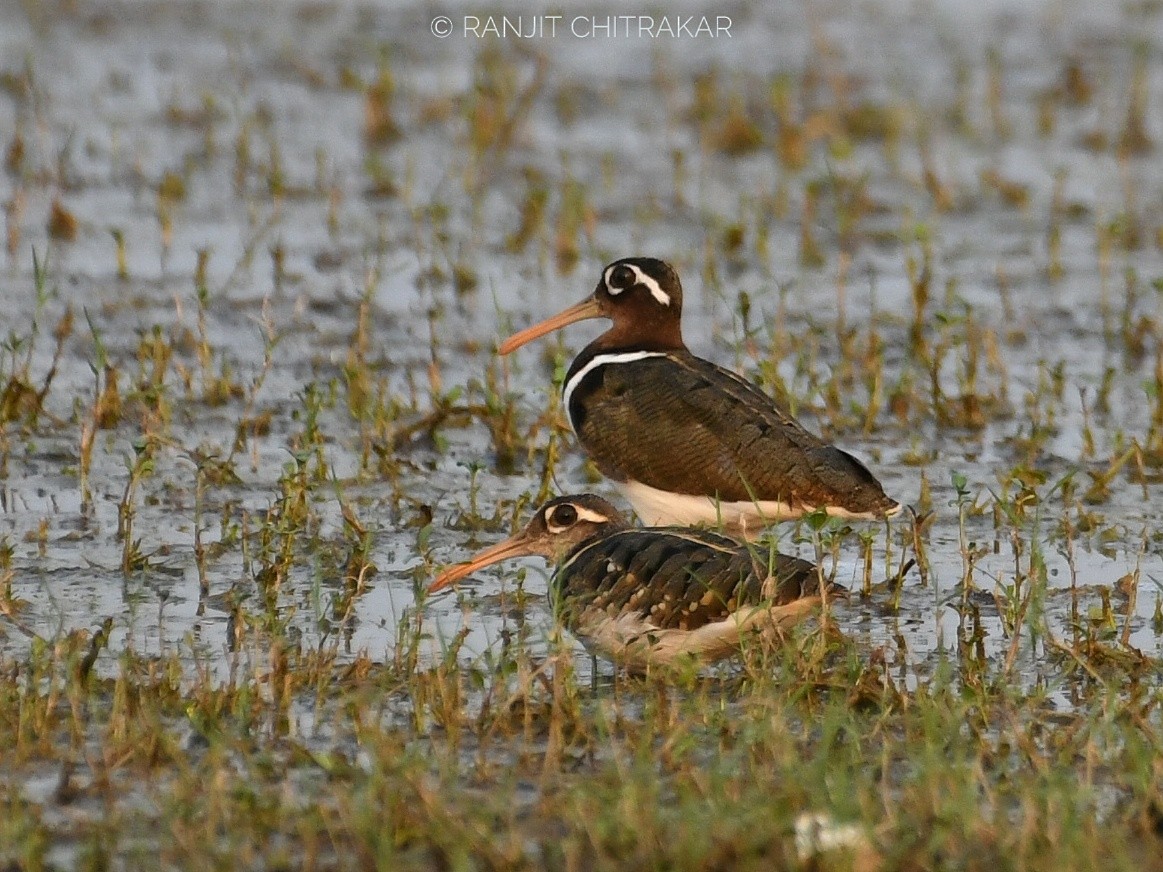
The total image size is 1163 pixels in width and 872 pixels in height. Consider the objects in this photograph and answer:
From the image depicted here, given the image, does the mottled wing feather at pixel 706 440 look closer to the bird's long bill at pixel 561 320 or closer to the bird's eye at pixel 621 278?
the bird's eye at pixel 621 278

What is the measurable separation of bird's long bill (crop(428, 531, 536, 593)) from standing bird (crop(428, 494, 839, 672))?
43 centimetres

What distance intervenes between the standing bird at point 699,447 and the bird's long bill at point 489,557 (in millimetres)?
591

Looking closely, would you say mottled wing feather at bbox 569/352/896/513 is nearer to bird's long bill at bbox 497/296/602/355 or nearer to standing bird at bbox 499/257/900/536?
standing bird at bbox 499/257/900/536

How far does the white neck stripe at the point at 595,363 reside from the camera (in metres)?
7.57

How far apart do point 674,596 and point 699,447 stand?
4.32ft

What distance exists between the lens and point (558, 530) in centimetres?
644

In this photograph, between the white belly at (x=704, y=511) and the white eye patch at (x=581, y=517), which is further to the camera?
the white belly at (x=704, y=511)

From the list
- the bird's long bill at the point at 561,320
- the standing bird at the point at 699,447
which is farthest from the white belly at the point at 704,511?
the bird's long bill at the point at 561,320

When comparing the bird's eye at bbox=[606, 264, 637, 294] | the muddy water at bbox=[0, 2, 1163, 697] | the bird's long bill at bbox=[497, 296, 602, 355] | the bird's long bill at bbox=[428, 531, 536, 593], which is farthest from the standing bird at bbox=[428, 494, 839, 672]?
the bird's long bill at bbox=[497, 296, 602, 355]

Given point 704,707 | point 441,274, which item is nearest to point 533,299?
point 441,274

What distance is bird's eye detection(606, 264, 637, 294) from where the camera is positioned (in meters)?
7.87

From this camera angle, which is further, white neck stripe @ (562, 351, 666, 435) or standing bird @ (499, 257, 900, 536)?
white neck stripe @ (562, 351, 666, 435)

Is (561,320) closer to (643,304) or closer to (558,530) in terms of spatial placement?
(643,304)

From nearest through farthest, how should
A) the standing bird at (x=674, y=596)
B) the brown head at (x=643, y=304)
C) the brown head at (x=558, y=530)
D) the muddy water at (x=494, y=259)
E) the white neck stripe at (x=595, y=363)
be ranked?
the standing bird at (x=674, y=596) < the brown head at (x=558, y=530) < the muddy water at (x=494, y=259) < the white neck stripe at (x=595, y=363) < the brown head at (x=643, y=304)
